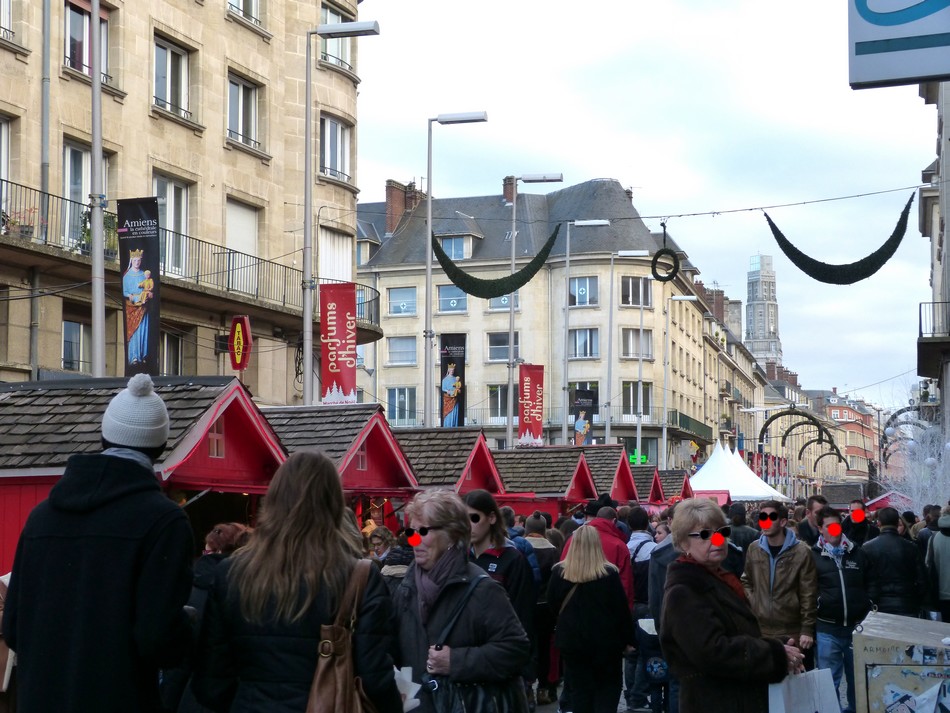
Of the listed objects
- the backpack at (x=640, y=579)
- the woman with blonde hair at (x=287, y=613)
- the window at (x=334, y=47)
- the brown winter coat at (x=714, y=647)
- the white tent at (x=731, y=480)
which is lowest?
the white tent at (x=731, y=480)

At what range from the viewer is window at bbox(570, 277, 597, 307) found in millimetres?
74062

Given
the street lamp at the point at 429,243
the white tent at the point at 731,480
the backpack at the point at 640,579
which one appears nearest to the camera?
the backpack at the point at 640,579

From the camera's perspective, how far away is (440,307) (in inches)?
3031

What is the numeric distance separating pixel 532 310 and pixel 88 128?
158 ft

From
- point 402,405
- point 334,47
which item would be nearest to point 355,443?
point 334,47

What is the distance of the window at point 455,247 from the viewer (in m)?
76.6

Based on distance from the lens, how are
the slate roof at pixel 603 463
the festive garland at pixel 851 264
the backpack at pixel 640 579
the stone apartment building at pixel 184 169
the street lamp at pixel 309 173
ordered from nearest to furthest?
the backpack at pixel 640 579 < the festive garland at pixel 851 264 < the street lamp at pixel 309 173 < the stone apartment building at pixel 184 169 < the slate roof at pixel 603 463

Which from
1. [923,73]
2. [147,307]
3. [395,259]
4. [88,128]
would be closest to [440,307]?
[395,259]

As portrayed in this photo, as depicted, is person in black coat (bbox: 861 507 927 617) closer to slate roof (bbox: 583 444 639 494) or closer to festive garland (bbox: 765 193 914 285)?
festive garland (bbox: 765 193 914 285)

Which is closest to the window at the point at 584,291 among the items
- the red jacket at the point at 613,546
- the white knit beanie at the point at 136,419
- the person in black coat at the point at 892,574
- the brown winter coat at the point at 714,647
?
the person in black coat at the point at 892,574

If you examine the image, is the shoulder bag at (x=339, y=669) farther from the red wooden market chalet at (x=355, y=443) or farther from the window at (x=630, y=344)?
the window at (x=630, y=344)

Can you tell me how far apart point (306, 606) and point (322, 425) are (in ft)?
42.2

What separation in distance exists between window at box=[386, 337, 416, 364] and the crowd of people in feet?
213

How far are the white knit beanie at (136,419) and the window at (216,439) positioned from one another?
8295 mm
